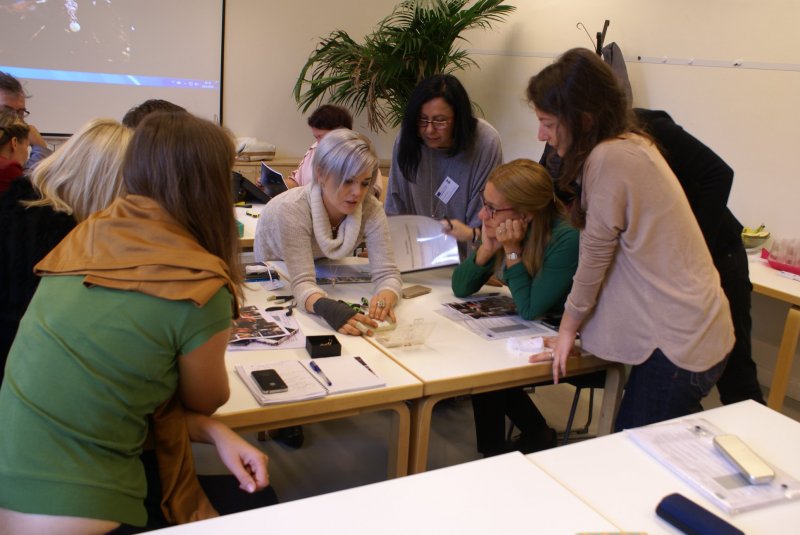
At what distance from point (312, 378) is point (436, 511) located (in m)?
0.61

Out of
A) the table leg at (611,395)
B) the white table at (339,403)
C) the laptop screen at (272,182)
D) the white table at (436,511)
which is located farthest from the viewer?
the laptop screen at (272,182)

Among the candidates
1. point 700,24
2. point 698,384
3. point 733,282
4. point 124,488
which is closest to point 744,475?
point 698,384

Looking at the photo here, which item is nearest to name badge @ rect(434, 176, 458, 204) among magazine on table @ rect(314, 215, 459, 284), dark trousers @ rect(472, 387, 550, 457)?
magazine on table @ rect(314, 215, 459, 284)

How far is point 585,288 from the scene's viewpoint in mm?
1667

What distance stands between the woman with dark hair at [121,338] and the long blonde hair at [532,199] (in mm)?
1049

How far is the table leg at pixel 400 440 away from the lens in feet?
5.37

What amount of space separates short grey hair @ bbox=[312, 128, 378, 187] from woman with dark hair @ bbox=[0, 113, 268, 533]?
88cm

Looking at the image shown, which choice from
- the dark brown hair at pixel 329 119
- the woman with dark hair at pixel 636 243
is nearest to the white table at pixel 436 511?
the woman with dark hair at pixel 636 243

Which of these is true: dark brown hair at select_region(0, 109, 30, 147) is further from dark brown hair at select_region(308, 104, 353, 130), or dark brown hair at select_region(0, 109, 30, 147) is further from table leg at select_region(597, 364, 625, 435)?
table leg at select_region(597, 364, 625, 435)

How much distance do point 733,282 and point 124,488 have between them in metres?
2.15

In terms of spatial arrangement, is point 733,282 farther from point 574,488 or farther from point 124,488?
point 124,488

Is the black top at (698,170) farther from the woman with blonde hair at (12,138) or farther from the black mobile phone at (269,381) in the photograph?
the woman with blonde hair at (12,138)

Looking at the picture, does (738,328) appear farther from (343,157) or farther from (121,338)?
(121,338)

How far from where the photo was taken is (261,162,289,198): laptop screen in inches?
152
